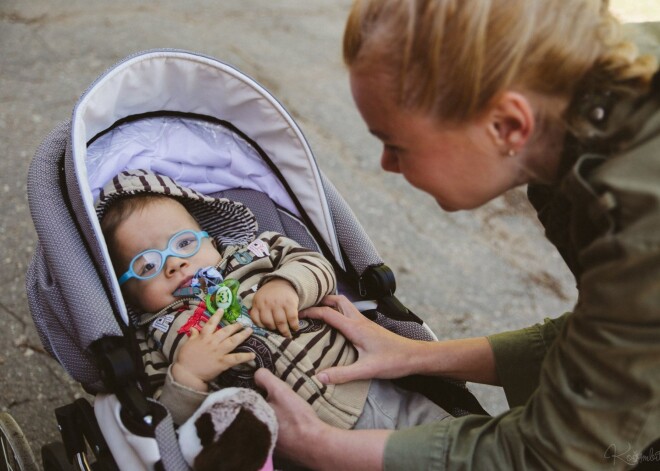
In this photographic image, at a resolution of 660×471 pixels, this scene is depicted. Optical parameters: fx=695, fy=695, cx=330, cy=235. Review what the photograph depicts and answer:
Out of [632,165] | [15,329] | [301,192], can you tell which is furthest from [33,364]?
[632,165]

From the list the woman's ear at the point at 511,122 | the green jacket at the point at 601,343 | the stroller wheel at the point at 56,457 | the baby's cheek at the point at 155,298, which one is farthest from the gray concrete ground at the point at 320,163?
the woman's ear at the point at 511,122

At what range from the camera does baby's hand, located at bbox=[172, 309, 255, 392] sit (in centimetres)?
144

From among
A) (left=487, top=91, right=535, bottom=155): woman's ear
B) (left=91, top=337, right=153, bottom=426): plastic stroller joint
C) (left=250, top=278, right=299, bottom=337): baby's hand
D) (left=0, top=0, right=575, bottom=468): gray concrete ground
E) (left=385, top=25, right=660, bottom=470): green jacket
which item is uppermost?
(left=487, top=91, right=535, bottom=155): woman's ear

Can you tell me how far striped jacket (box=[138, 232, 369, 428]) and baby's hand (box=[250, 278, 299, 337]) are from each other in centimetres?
2

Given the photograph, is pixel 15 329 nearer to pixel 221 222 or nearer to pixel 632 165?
pixel 221 222

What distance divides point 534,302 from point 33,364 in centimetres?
195

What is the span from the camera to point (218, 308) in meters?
1.60

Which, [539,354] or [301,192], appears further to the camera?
[301,192]

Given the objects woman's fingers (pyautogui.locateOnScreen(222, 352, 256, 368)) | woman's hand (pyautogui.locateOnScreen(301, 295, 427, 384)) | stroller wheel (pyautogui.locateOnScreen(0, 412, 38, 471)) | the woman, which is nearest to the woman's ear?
the woman

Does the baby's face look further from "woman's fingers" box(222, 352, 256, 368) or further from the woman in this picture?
the woman

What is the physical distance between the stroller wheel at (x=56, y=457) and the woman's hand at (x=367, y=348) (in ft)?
2.04

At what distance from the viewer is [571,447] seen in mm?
1112

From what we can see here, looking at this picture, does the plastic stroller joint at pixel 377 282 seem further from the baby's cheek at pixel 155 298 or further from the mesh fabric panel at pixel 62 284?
the mesh fabric panel at pixel 62 284

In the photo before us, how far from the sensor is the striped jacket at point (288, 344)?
1.50 m
